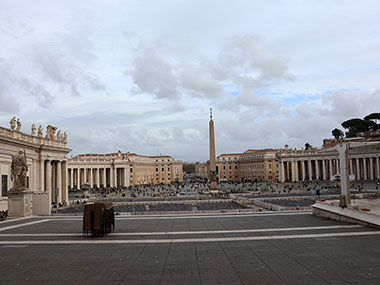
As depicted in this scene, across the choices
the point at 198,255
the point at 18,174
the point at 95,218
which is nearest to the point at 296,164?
the point at 18,174

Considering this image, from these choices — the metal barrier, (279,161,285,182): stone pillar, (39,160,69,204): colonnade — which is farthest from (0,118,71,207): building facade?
(279,161,285,182): stone pillar

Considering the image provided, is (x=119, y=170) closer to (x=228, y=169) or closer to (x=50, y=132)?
(x=228, y=169)

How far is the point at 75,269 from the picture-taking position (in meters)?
8.85

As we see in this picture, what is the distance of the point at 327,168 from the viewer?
115 m

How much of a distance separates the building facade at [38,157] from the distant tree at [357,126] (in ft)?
328

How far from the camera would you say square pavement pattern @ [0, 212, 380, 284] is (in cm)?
793

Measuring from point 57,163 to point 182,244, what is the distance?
3830 cm

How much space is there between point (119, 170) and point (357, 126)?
8912 cm

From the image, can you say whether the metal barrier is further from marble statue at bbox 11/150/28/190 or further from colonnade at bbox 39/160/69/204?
colonnade at bbox 39/160/69/204

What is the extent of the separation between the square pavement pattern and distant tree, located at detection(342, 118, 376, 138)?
109 meters

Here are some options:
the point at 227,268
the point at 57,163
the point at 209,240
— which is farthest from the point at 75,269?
the point at 57,163

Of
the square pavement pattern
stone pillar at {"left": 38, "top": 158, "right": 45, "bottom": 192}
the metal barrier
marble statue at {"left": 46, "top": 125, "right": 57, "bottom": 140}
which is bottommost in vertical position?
the square pavement pattern

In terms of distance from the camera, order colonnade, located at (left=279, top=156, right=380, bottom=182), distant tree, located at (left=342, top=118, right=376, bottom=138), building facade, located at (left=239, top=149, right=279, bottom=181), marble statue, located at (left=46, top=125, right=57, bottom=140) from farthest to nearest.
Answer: building facade, located at (left=239, top=149, right=279, bottom=181) < distant tree, located at (left=342, top=118, right=376, bottom=138) < colonnade, located at (left=279, top=156, right=380, bottom=182) < marble statue, located at (left=46, top=125, right=57, bottom=140)

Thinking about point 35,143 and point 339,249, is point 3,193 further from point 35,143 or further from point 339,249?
→ point 339,249
